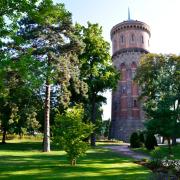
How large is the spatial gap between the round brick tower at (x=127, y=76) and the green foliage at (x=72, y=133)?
45.6 metres

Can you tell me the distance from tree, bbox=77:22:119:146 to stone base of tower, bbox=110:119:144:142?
1909 cm

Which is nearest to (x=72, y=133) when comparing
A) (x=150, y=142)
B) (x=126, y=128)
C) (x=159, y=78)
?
(x=150, y=142)

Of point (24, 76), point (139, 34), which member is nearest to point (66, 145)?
point (24, 76)

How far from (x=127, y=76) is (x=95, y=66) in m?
22.3

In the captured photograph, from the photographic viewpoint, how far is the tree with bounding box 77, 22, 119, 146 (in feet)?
152

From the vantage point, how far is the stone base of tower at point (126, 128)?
66.4 metres

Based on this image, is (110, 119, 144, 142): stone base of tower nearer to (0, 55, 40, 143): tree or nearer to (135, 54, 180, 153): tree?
(135, 54, 180, 153): tree

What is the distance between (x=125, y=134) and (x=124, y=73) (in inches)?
481

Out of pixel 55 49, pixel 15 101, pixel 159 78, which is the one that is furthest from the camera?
pixel 159 78

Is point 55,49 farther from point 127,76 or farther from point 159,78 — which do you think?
point 127,76

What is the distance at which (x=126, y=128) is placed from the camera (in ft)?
220

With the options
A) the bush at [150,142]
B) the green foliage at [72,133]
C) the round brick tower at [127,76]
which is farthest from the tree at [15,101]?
the round brick tower at [127,76]

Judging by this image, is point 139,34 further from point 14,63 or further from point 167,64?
point 14,63

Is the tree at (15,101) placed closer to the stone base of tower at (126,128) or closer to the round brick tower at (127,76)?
the stone base of tower at (126,128)
